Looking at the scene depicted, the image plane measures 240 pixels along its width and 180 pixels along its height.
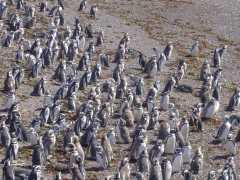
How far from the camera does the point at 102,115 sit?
28328 mm

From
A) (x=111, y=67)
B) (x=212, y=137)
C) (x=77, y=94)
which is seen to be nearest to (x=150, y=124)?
(x=212, y=137)

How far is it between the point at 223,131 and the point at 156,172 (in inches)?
204

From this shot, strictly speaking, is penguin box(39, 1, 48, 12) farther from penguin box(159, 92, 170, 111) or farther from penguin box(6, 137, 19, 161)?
penguin box(6, 137, 19, 161)

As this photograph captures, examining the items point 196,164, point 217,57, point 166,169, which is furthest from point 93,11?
point 166,169

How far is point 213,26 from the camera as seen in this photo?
154ft

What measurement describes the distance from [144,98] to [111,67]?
171 inches

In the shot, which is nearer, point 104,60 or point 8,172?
point 8,172

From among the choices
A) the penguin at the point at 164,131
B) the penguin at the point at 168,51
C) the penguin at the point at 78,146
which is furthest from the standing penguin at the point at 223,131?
the penguin at the point at 168,51

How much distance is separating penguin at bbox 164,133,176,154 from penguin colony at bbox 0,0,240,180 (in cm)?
3

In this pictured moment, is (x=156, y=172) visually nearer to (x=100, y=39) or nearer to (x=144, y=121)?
(x=144, y=121)

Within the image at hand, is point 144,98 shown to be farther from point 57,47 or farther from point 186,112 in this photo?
point 57,47

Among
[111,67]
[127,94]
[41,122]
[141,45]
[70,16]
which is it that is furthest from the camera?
[70,16]

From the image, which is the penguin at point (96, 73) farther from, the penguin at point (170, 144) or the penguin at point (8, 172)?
the penguin at point (8, 172)

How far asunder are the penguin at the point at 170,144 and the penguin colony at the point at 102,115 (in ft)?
0.11
